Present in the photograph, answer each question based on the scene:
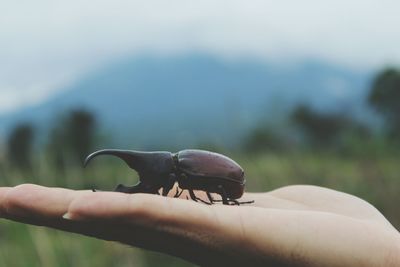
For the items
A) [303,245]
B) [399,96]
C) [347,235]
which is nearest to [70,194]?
[303,245]

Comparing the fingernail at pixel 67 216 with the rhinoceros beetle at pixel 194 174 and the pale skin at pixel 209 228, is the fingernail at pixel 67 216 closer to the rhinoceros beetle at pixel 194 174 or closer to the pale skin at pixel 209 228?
the pale skin at pixel 209 228

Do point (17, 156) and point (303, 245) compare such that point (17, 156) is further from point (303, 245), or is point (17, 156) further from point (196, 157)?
point (303, 245)

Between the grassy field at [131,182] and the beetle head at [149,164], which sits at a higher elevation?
the beetle head at [149,164]

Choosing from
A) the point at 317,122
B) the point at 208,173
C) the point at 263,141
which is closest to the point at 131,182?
the point at 208,173

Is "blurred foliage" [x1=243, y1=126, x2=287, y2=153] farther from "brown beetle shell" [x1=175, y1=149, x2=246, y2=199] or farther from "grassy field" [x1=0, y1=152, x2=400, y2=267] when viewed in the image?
"brown beetle shell" [x1=175, y1=149, x2=246, y2=199]

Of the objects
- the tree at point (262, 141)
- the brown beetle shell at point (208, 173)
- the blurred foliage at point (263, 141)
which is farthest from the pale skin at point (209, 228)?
the tree at point (262, 141)

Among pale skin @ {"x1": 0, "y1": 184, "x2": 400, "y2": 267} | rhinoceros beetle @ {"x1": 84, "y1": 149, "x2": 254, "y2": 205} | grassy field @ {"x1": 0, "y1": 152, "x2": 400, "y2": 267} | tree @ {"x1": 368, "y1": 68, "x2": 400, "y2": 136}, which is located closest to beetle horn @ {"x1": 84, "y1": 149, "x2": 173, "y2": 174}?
rhinoceros beetle @ {"x1": 84, "y1": 149, "x2": 254, "y2": 205}

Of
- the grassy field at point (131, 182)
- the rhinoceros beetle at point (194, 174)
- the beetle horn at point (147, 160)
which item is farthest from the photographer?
the grassy field at point (131, 182)
